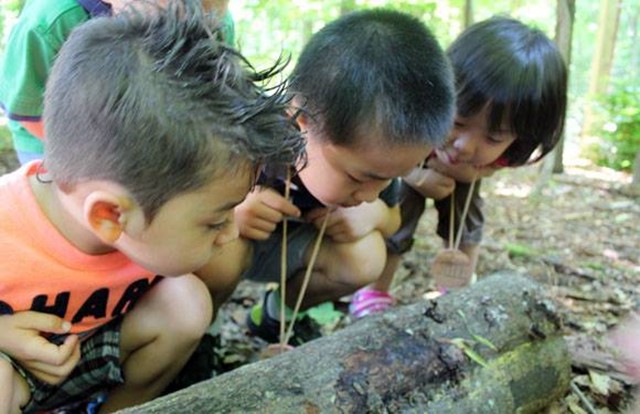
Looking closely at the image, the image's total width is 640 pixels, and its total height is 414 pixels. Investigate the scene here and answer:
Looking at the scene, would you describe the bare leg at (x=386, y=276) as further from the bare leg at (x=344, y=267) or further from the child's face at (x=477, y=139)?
the child's face at (x=477, y=139)

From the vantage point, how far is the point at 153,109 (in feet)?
3.57

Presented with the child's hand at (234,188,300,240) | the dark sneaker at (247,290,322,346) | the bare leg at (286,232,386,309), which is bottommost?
the dark sneaker at (247,290,322,346)

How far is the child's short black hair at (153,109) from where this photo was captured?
3.59ft

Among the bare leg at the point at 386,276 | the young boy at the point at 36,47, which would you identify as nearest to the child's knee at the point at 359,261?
the bare leg at the point at 386,276

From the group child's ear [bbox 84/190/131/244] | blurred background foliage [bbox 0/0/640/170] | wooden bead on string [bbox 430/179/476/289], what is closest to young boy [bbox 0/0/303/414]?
child's ear [bbox 84/190/131/244]

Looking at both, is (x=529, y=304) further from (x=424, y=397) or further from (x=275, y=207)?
(x=275, y=207)

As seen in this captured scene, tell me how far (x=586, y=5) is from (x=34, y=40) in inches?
743

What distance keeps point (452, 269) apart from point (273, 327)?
781 mm

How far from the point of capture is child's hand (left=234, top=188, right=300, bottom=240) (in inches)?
70.7

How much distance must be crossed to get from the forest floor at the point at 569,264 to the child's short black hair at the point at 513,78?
824 millimetres

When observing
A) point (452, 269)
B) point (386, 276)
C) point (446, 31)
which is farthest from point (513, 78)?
point (446, 31)

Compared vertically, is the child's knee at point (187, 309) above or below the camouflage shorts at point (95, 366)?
above

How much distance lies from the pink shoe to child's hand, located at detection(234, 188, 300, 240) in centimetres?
85

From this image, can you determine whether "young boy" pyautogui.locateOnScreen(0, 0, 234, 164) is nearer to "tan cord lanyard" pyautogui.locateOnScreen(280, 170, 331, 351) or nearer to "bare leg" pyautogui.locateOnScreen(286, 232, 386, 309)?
"tan cord lanyard" pyautogui.locateOnScreen(280, 170, 331, 351)
